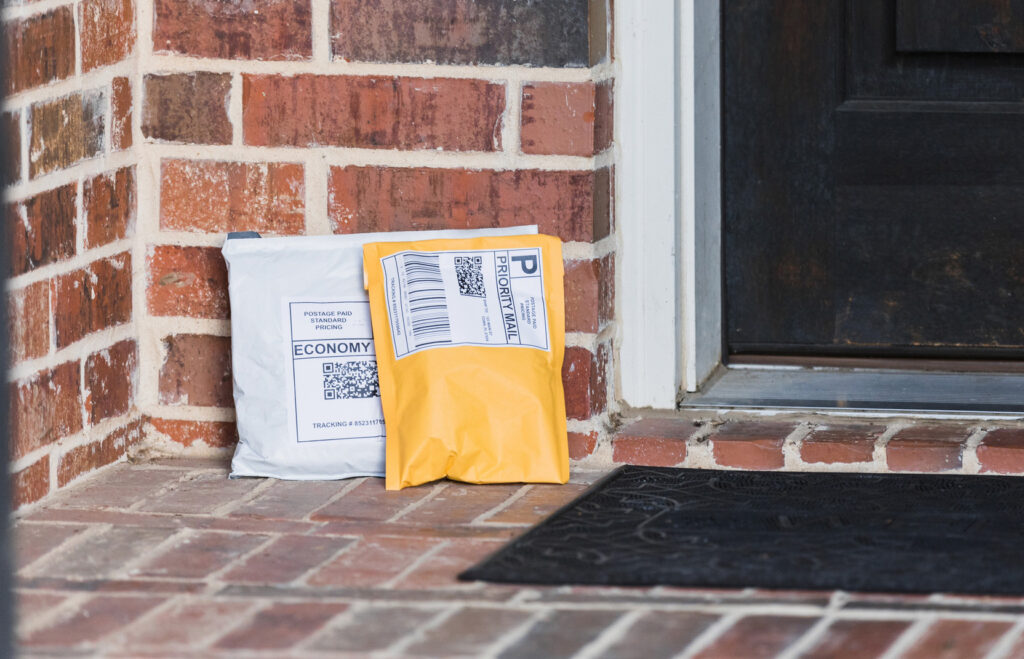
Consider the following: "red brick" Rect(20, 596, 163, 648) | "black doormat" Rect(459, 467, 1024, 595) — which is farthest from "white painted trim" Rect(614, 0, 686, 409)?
"red brick" Rect(20, 596, 163, 648)

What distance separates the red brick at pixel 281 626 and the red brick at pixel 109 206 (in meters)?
0.78

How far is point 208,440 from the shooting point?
2391 mm

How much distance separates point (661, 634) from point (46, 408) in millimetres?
980

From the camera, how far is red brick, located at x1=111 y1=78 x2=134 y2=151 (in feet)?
7.43

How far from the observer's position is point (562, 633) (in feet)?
5.28

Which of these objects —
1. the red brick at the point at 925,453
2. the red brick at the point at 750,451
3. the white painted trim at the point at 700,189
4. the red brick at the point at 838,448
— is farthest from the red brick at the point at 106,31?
the red brick at the point at 925,453

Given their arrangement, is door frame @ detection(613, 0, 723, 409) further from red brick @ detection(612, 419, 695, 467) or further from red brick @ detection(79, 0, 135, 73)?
red brick @ detection(79, 0, 135, 73)

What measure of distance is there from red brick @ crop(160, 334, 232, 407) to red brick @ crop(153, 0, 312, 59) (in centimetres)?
45

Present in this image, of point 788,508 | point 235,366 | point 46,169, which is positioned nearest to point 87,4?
point 46,169

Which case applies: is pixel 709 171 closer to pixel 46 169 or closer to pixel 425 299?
pixel 425 299

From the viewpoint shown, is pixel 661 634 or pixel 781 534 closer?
pixel 661 634

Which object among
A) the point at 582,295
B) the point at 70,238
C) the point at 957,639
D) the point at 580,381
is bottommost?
the point at 957,639

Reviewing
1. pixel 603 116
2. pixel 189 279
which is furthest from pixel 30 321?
pixel 603 116

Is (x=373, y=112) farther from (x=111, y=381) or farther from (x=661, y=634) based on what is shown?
(x=661, y=634)
